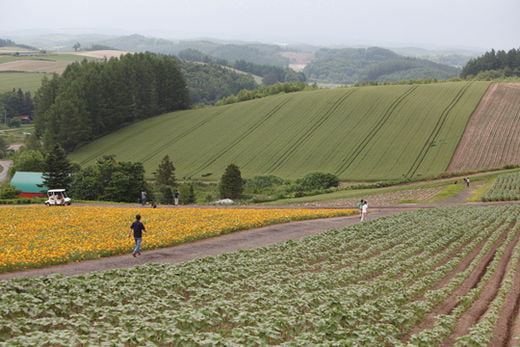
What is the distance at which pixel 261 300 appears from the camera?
57.7ft

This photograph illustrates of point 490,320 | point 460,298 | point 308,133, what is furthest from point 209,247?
point 308,133

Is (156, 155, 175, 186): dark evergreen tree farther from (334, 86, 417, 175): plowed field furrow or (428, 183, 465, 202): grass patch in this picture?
(428, 183, 465, 202): grass patch

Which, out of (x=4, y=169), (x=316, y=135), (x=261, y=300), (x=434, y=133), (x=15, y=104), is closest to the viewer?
(x=261, y=300)

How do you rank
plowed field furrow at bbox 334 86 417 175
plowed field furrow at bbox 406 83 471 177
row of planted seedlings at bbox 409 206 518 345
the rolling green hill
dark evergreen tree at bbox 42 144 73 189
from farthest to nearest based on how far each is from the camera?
the rolling green hill → plowed field furrow at bbox 334 86 417 175 → plowed field furrow at bbox 406 83 471 177 → dark evergreen tree at bbox 42 144 73 189 → row of planted seedlings at bbox 409 206 518 345

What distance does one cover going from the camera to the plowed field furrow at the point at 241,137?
105 m

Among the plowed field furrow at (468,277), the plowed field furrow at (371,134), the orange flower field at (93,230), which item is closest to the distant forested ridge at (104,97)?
the plowed field furrow at (371,134)

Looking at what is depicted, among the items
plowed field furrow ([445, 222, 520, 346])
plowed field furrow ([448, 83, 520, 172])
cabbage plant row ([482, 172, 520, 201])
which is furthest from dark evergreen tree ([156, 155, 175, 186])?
plowed field furrow ([445, 222, 520, 346])

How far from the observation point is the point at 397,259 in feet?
90.1

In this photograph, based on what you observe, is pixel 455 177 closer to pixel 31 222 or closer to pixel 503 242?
pixel 503 242

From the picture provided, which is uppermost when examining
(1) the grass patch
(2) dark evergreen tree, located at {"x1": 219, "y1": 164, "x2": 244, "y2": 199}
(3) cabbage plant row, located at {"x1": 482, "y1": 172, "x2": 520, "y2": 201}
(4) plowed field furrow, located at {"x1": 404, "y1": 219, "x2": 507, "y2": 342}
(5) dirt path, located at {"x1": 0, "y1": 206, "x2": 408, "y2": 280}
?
(4) plowed field furrow, located at {"x1": 404, "y1": 219, "x2": 507, "y2": 342}

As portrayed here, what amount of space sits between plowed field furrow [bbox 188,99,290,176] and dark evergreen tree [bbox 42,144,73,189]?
2914 centimetres

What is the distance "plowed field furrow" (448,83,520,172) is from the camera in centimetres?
8738

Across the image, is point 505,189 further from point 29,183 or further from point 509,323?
point 29,183

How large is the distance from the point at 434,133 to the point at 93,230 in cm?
8190
